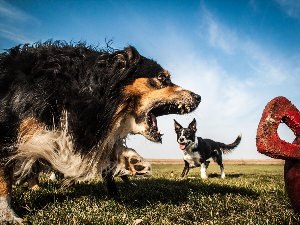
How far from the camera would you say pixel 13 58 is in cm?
509

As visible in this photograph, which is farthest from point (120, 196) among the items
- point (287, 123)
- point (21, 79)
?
point (287, 123)

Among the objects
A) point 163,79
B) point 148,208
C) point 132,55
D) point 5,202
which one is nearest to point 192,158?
→ point 163,79

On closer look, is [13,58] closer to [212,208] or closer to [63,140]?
[63,140]

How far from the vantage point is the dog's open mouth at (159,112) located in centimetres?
560

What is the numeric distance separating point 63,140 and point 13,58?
4.56 ft

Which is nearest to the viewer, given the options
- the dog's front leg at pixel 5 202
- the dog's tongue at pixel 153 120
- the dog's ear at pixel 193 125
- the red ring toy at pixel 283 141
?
the red ring toy at pixel 283 141

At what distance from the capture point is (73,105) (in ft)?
15.8

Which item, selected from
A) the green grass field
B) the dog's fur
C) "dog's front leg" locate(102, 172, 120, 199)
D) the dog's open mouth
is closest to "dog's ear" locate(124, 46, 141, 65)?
the dog's open mouth

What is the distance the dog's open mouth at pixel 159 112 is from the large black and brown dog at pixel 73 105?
0.02 meters

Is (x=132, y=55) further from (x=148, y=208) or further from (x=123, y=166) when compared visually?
(x=148, y=208)

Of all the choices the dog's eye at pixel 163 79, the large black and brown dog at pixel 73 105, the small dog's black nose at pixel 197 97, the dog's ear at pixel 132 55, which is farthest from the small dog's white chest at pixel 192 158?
the dog's ear at pixel 132 55

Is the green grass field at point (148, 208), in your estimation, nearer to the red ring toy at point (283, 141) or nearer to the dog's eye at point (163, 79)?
the red ring toy at point (283, 141)

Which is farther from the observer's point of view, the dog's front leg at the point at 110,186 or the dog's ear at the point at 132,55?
the dog's front leg at the point at 110,186

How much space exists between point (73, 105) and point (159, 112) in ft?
5.06
